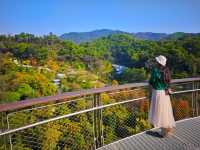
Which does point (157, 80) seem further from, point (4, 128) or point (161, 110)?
point (4, 128)

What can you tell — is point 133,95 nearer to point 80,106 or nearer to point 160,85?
point 160,85

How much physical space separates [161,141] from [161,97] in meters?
0.65

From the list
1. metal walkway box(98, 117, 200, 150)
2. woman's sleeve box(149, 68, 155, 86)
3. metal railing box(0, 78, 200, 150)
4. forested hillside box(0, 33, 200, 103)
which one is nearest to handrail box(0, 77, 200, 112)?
metal railing box(0, 78, 200, 150)

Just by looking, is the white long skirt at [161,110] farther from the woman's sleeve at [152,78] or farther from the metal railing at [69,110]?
the metal railing at [69,110]

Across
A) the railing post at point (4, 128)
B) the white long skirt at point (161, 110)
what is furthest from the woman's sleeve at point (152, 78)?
the railing post at point (4, 128)

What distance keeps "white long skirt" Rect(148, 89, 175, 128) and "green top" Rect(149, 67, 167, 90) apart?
0.07 meters

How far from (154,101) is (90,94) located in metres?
1.13

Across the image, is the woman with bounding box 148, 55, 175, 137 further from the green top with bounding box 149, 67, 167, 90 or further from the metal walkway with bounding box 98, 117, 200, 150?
the metal walkway with bounding box 98, 117, 200, 150

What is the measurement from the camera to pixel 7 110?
3391 mm

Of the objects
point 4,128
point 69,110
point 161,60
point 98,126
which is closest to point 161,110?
point 161,60

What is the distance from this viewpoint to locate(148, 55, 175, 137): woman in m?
5.22

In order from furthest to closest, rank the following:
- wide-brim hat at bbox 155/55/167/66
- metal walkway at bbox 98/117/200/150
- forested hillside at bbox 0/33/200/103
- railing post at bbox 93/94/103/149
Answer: forested hillside at bbox 0/33/200/103 → wide-brim hat at bbox 155/55/167/66 → railing post at bbox 93/94/103/149 → metal walkway at bbox 98/117/200/150

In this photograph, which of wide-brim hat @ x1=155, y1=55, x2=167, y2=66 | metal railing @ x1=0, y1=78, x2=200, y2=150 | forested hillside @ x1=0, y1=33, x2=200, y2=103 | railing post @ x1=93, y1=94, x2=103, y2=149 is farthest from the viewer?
forested hillside @ x1=0, y1=33, x2=200, y2=103

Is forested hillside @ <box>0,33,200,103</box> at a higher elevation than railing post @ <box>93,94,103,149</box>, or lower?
lower
